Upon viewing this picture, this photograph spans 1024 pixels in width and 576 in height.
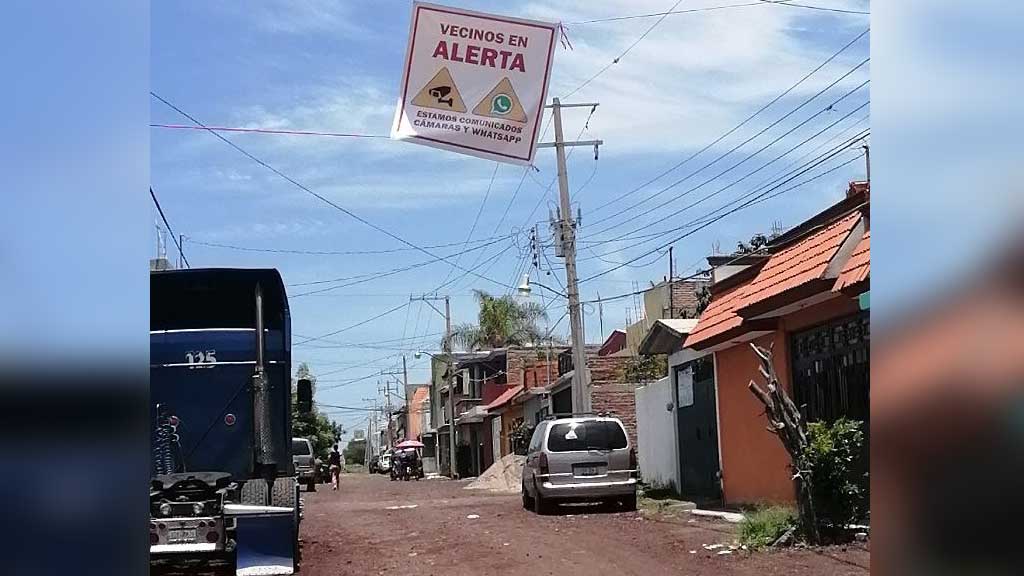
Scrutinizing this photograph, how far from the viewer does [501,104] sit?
745 cm

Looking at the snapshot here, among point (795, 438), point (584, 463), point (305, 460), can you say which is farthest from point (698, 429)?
point (305, 460)

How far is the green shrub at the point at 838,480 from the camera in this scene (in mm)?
11227

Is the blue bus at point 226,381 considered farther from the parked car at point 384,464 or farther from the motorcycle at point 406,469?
the parked car at point 384,464

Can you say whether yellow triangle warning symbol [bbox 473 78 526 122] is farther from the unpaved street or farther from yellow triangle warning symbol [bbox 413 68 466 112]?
the unpaved street

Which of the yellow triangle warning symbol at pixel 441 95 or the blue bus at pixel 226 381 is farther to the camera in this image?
the blue bus at pixel 226 381

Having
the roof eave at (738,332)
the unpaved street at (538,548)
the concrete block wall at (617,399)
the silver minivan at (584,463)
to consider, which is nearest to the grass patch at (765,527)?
the unpaved street at (538,548)

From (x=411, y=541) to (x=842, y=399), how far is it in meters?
6.12

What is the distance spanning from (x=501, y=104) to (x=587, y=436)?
41.5ft

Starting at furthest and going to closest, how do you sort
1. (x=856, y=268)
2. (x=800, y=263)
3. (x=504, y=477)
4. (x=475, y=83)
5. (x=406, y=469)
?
(x=406, y=469)
(x=504, y=477)
(x=800, y=263)
(x=856, y=268)
(x=475, y=83)

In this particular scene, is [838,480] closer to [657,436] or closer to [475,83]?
[475,83]

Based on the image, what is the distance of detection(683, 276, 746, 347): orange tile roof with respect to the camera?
17.3 m

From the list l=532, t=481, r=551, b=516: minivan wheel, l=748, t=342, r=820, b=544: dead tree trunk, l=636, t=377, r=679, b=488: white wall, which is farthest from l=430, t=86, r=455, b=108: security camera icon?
l=636, t=377, r=679, b=488: white wall

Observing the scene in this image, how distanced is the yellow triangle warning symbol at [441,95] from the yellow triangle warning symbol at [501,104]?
5.8 inches

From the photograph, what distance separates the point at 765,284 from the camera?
16.0 meters
